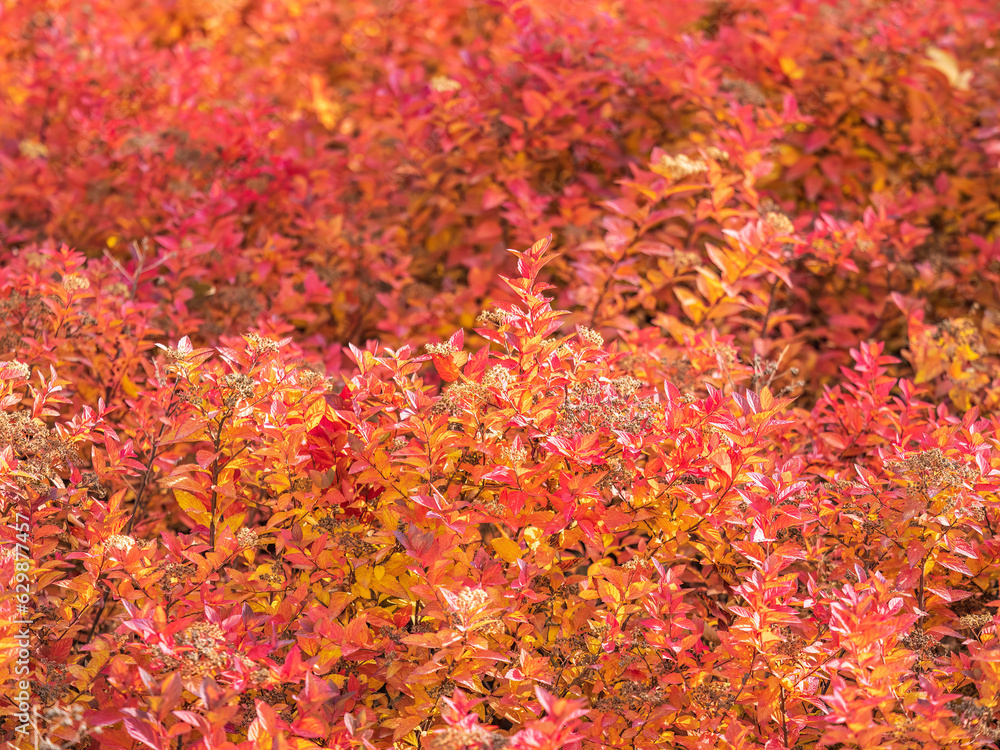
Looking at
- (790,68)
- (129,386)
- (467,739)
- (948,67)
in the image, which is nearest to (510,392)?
(467,739)

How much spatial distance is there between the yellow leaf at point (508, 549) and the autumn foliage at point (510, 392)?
0.06m

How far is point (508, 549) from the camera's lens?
194 cm

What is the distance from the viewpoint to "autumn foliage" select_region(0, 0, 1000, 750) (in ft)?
5.78

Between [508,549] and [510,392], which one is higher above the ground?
[510,392]

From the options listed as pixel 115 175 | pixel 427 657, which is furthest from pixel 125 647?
pixel 115 175

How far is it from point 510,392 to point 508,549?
0.38m

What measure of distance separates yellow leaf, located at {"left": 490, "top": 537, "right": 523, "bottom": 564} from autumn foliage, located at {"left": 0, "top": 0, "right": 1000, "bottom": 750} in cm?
6

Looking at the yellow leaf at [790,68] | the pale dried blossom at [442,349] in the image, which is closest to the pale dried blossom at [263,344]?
the pale dried blossom at [442,349]

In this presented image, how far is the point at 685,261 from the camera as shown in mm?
2797

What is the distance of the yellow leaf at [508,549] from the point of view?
193 centimetres

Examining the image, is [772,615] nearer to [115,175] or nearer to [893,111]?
[893,111]

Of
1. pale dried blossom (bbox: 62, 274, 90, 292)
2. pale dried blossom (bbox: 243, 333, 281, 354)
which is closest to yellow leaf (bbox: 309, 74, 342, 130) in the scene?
pale dried blossom (bbox: 62, 274, 90, 292)

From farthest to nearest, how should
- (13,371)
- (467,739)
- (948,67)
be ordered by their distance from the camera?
(948,67), (13,371), (467,739)

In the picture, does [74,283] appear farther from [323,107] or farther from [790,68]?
[790,68]
